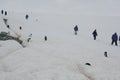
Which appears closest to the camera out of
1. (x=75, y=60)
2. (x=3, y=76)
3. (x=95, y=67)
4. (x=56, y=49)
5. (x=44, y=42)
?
(x=3, y=76)

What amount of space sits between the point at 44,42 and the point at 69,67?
1065 cm

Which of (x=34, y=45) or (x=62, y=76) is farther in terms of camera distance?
(x=34, y=45)

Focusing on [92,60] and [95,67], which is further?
[92,60]

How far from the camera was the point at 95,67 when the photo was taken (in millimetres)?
17125

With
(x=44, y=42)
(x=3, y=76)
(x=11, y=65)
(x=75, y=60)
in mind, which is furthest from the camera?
(x=44, y=42)

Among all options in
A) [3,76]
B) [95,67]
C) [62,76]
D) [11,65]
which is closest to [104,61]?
[95,67]

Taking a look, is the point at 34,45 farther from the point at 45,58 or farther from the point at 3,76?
the point at 3,76

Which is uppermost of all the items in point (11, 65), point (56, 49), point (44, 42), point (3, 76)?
point (44, 42)

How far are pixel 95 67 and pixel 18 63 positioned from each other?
5.93 meters

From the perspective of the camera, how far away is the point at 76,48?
79.2 feet

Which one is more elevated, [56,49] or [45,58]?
[56,49]

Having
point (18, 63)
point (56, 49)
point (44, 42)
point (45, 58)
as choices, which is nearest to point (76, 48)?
point (56, 49)

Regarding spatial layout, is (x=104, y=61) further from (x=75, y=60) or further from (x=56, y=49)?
(x=56, y=49)

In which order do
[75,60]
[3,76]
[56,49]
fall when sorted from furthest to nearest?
1. [56,49]
2. [75,60]
3. [3,76]
